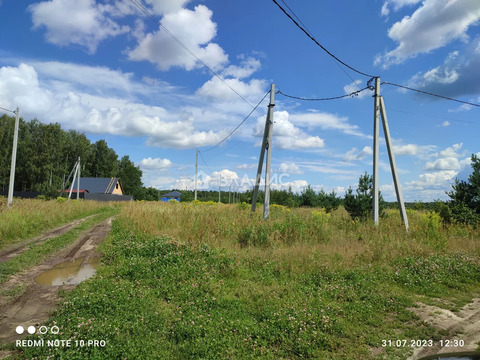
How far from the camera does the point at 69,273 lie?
7121 millimetres

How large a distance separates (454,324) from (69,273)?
8.05m

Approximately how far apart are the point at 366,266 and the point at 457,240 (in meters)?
4.63

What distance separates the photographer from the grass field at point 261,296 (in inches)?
145

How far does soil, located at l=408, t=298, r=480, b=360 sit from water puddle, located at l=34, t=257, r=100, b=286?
6709 mm

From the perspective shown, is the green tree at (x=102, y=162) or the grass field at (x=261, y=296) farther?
the green tree at (x=102, y=162)

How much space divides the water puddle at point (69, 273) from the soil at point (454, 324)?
22.0 feet

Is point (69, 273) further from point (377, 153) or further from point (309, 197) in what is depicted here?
point (309, 197)

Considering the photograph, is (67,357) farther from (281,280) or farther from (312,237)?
(312,237)

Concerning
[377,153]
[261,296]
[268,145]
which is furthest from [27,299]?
[377,153]

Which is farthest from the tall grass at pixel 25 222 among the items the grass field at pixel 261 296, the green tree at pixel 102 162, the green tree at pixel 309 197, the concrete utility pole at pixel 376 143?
the green tree at pixel 102 162

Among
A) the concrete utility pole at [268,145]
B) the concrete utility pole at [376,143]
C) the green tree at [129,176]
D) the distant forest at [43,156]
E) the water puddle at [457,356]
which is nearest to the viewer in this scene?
the water puddle at [457,356]

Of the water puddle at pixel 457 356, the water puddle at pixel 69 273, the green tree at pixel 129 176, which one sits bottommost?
the water puddle at pixel 69 273

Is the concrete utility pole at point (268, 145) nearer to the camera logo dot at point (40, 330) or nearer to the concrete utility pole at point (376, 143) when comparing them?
the concrete utility pole at point (376, 143)

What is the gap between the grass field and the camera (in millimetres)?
3693
